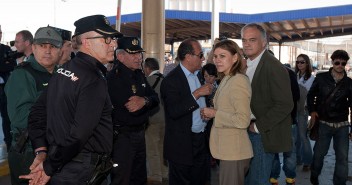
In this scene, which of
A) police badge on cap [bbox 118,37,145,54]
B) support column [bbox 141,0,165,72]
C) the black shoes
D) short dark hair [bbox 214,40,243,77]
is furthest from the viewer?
support column [bbox 141,0,165,72]

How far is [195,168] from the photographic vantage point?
13.7 feet

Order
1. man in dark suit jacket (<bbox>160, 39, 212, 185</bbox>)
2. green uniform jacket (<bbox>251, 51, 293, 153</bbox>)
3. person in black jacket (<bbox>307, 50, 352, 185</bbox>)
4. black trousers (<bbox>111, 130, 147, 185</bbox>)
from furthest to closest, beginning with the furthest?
person in black jacket (<bbox>307, 50, 352, 185</bbox>)
black trousers (<bbox>111, 130, 147, 185</bbox>)
man in dark suit jacket (<bbox>160, 39, 212, 185</bbox>)
green uniform jacket (<bbox>251, 51, 293, 153</bbox>)

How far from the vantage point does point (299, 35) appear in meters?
24.5

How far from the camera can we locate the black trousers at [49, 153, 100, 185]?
8.16 ft

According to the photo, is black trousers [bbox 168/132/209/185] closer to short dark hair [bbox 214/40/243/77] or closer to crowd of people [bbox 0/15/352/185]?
crowd of people [bbox 0/15/352/185]

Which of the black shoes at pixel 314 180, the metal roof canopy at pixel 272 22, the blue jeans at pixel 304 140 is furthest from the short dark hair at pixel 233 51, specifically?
the metal roof canopy at pixel 272 22

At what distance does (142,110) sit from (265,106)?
142cm

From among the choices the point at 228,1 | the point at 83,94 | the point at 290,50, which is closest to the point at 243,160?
the point at 83,94

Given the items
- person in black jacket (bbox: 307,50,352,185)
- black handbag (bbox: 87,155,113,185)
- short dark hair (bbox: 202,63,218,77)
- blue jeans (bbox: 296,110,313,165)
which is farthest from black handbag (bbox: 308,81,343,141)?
black handbag (bbox: 87,155,113,185)

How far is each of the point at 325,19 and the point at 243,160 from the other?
1782cm

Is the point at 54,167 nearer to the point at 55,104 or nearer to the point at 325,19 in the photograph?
the point at 55,104

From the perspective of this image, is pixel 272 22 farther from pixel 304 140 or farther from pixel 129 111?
pixel 129 111

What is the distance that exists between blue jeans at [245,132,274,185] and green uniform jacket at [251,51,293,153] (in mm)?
79

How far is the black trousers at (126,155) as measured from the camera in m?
4.16
